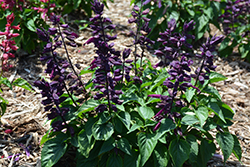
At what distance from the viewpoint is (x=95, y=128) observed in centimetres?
266

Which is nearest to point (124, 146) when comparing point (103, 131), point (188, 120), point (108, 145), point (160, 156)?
point (108, 145)

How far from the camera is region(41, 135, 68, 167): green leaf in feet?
8.80

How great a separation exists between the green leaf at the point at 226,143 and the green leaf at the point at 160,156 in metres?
0.66

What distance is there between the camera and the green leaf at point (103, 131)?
2.59 metres

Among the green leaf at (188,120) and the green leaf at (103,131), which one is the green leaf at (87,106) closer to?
the green leaf at (103,131)

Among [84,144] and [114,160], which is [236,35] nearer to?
[114,160]

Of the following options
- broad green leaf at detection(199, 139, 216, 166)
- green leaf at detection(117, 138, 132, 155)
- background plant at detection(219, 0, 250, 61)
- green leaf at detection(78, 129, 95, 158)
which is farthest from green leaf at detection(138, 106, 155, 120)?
background plant at detection(219, 0, 250, 61)

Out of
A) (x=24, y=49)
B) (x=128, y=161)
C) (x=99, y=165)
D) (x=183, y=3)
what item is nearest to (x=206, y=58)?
(x=128, y=161)

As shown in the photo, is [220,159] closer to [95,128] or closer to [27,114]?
[95,128]

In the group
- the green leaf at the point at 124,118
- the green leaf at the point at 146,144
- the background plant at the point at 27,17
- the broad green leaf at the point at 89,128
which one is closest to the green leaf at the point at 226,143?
the green leaf at the point at 146,144

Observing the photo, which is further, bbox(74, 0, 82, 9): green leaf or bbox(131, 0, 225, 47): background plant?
bbox(74, 0, 82, 9): green leaf

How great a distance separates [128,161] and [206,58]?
1.59 m

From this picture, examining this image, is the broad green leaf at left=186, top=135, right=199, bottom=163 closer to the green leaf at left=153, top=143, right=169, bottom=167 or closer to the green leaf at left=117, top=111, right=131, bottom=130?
the green leaf at left=153, top=143, right=169, bottom=167

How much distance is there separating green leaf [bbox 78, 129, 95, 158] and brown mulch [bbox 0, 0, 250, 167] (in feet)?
2.63
